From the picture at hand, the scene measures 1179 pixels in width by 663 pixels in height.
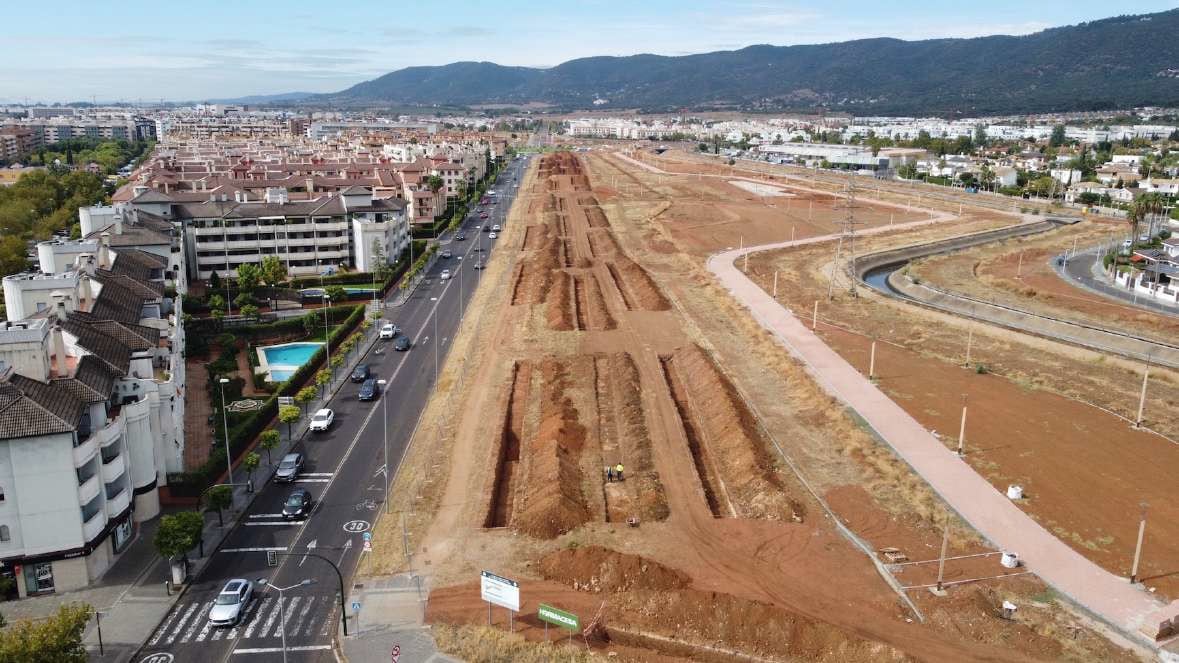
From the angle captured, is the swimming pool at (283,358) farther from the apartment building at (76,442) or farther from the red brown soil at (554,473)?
the red brown soil at (554,473)

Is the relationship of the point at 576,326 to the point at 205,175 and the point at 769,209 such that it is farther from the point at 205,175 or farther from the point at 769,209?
the point at 769,209

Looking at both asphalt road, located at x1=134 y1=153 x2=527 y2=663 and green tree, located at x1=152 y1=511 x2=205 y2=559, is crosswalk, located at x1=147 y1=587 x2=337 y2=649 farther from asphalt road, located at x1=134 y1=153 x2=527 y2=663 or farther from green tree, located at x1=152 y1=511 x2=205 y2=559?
green tree, located at x1=152 y1=511 x2=205 y2=559

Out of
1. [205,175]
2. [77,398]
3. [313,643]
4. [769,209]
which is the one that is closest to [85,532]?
[77,398]

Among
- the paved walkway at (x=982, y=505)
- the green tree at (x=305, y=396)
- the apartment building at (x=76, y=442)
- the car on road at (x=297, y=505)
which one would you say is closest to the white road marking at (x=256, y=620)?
the car on road at (x=297, y=505)

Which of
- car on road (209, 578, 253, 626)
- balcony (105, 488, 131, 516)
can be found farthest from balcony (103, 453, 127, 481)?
car on road (209, 578, 253, 626)

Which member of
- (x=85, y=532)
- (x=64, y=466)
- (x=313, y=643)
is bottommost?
(x=313, y=643)

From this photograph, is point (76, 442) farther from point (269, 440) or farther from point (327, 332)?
point (327, 332)

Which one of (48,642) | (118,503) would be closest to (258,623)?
(48,642)
